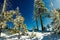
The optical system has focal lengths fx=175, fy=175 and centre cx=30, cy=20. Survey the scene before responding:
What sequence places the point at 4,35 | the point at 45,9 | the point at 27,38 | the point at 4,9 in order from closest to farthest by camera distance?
the point at 4,9, the point at 27,38, the point at 4,35, the point at 45,9

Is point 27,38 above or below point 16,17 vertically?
below

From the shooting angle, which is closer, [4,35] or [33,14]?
[4,35]

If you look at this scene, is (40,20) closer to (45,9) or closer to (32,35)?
(45,9)

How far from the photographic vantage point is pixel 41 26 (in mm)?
56125

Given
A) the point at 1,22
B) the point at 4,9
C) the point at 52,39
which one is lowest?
the point at 52,39

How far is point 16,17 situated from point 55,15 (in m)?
9.82

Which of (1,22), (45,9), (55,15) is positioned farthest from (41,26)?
(1,22)

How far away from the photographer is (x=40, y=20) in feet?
185

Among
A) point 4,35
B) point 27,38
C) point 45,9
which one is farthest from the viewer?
point 45,9

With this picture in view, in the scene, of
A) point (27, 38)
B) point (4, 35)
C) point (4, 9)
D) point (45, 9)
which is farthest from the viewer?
point (45, 9)

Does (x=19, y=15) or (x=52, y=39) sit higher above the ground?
(x=19, y=15)

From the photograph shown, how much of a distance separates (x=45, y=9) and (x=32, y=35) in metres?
15.2

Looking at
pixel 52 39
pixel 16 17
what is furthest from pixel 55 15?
pixel 16 17

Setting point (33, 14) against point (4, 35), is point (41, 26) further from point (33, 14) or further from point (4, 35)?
point (4, 35)
